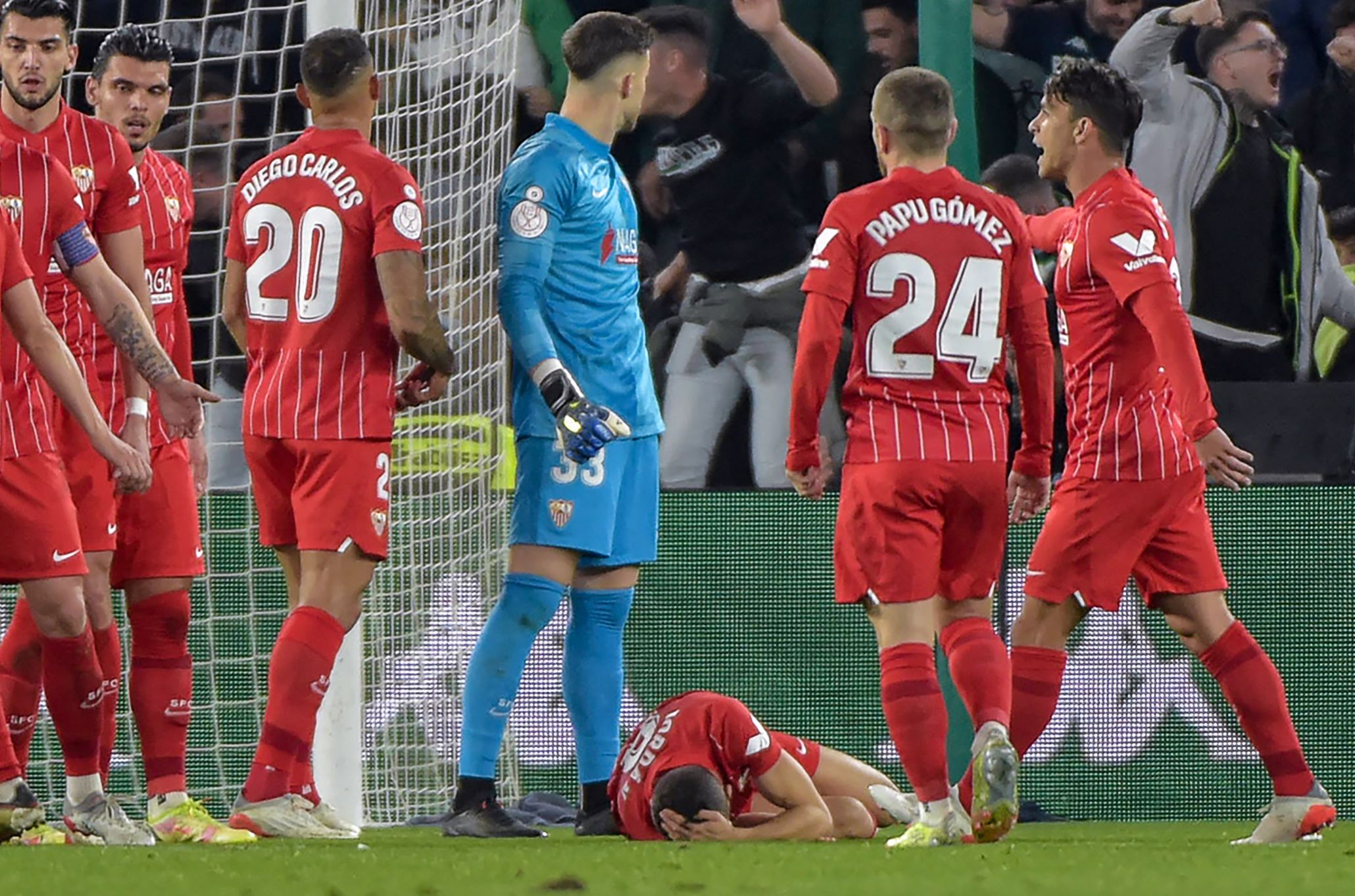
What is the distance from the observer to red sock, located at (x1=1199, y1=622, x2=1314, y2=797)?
4613 mm

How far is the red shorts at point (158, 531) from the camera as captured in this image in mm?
4926

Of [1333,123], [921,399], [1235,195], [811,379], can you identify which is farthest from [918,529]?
[1333,123]

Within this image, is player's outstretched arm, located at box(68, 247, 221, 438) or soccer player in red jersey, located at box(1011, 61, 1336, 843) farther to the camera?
soccer player in red jersey, located at box(1011, 61, 1336, 843)

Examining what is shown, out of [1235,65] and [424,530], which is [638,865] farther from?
[1235,65]

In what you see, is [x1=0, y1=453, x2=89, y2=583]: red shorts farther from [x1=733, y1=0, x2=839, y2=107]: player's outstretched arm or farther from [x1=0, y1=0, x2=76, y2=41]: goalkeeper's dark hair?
[x1=733, y1=0, x2=839, y2=107]: player's outstretched arm

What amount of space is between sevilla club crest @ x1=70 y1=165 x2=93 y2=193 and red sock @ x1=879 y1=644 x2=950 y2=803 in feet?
6.77

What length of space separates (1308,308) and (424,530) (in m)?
3.28

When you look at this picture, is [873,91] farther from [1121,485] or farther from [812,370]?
[812,370]

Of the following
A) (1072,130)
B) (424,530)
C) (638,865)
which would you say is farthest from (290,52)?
(638,865)

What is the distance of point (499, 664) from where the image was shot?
15.8 feet

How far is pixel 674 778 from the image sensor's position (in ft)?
15.3

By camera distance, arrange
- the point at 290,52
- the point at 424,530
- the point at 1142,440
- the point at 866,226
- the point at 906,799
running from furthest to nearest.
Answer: the point at 290,52
the point at 424,530
the point at 906,799
the point at 1142,440
the point at 866,226

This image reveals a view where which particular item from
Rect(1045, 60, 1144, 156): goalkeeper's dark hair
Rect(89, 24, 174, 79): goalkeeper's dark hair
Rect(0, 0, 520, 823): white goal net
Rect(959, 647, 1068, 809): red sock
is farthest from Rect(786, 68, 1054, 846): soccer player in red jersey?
Rect(0, 0, 520, 823): white goal net

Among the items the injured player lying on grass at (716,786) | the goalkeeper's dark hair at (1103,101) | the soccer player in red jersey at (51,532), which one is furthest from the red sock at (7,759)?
the goalkeeper's dark hair at (1103,101)
